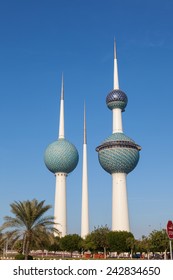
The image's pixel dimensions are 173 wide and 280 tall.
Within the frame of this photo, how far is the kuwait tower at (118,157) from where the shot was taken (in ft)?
438

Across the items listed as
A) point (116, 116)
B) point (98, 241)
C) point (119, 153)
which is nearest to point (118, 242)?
point (98, 241)

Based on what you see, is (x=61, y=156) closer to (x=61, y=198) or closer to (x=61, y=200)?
(x=61, y=198)

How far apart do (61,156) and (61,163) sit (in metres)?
2.99

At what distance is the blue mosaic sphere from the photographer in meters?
134

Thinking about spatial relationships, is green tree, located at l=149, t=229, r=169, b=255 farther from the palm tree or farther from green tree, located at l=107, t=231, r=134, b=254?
the palm tree

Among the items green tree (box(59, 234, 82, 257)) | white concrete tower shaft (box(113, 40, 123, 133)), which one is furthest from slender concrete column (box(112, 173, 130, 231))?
green tree (box(59, 234, 82, 257))

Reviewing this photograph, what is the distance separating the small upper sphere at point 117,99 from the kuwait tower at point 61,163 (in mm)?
18336

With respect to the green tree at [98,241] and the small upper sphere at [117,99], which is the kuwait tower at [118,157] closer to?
the small upper sphere at [117,99]

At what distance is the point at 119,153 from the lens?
440ft

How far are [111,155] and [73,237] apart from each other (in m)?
42.1

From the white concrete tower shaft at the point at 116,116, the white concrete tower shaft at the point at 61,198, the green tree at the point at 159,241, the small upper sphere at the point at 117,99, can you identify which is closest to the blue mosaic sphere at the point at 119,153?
the white concrete tower shaft at the point at 116,116

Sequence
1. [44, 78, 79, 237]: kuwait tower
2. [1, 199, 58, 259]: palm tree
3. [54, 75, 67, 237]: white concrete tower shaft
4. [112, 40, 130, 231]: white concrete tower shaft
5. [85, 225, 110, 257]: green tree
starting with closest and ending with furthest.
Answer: [1, 199, 58, 259]: palm tree → [85, 225, 110, 257]: green tree → [112, 40, 130, 231]: white concrete tower shaft → [44, 78, 79, 237]: kuwait tower → [54, 75, 67, 237]: white concrete tower shaft
